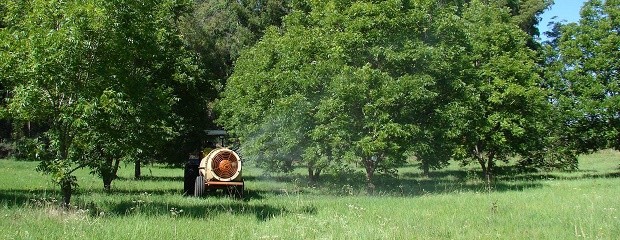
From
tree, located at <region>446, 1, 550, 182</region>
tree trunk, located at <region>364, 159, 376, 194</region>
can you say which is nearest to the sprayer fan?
tree trunk, located at <region>364, 159, 376, 194</region>

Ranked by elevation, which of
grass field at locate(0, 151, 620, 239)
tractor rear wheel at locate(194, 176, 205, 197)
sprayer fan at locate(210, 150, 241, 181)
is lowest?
grass field at locate(0, 151, 620, 239)

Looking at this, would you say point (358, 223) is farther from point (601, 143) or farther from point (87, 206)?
point (601, 143)

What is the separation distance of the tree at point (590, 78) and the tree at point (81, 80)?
77.8ft

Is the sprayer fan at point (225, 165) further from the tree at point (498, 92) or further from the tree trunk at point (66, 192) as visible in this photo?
the tree at point (498, 92)

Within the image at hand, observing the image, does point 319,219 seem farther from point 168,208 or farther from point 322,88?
point 322,88

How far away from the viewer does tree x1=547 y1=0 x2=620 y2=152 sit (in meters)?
28.2

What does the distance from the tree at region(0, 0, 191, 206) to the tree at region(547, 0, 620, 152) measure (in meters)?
23.7

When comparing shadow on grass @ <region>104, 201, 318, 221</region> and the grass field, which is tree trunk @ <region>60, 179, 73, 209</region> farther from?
shadow on grass @ <region>104, 201, 318, 221</region>

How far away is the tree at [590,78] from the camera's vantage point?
92.4 ft

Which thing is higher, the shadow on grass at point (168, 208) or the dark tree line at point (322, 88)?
the dark tree line at point (322, 88)

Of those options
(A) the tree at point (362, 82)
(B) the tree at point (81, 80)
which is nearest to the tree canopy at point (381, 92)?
(A) the tree at point (362, 82)

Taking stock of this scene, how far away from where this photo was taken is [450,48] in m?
20.2

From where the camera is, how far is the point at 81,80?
11.6m

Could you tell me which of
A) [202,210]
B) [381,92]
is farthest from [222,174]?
[381,92]
